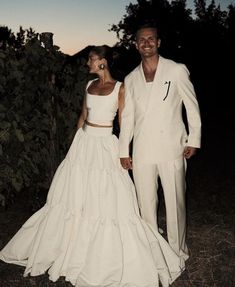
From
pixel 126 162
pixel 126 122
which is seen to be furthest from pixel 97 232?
pixel 126 122

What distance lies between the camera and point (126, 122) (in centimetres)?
421

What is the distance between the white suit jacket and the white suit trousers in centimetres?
13

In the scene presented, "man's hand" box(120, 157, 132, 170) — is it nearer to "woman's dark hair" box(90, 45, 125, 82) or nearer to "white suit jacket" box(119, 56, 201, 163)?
"white suit jacket" box(119, 56, 201, 163)

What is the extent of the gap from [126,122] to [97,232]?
50.6 inches

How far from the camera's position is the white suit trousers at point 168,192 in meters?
4.21

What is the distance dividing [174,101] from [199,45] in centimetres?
3350

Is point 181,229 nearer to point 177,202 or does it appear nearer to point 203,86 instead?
point 177,202

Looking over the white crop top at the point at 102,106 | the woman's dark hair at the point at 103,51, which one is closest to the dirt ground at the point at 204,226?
the white crop top at the point at 102,106

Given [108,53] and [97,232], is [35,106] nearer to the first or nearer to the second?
[108,53]

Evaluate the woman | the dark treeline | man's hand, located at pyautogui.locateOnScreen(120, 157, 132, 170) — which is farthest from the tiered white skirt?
the dark treeline

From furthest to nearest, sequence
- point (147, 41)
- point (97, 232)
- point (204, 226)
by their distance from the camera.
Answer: point (204, 226), point (97, 232), point (147, 41)

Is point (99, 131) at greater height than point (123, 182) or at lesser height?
greater

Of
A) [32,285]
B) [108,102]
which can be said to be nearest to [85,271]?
[32,285]

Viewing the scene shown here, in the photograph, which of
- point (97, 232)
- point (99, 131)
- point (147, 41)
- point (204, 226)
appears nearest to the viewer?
point (147, 41)
